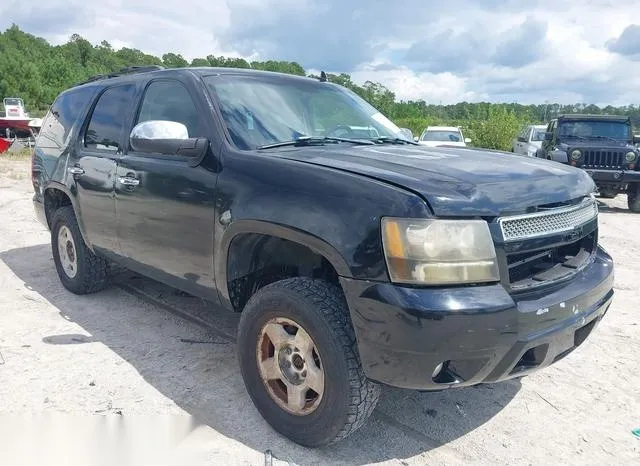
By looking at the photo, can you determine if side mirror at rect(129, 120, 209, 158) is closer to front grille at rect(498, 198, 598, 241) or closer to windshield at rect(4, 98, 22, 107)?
front grille at rect(498, 198, 598, 241)

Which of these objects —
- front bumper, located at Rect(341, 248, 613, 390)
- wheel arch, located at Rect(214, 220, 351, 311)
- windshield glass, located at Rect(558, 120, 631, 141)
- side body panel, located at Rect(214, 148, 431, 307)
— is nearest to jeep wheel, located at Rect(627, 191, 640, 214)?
windshield glass, located at Rect(558, 120, 631, 141)

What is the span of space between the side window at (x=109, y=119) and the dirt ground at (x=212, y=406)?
4.57ft

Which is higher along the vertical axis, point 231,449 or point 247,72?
point 247,72

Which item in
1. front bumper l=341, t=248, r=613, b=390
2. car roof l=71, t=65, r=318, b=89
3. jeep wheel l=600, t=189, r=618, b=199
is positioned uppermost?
car roof l=71, t=65, r=318, b=89

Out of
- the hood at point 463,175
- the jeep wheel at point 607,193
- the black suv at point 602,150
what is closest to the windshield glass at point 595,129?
the black suv at point 602,150

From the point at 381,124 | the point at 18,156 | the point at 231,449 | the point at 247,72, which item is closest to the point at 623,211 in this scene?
the point at 381,124

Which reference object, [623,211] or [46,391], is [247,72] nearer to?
[46,391]

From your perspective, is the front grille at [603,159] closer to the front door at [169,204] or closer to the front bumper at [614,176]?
the front bumper at [614,176]

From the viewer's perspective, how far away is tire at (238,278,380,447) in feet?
8.29

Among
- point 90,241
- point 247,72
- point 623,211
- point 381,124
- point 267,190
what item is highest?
point 247,72

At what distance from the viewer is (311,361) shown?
270cm

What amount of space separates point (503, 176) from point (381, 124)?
1639mm

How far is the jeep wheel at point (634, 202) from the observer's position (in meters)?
11.5

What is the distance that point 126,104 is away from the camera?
4.27 m
